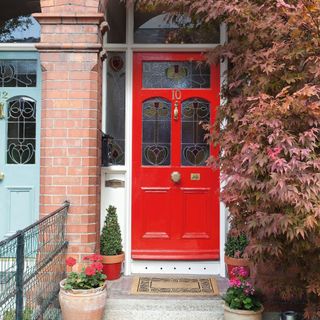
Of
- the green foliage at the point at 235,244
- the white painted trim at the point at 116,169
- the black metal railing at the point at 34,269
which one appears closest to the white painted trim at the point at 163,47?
the white painted trim at the point at 116,169

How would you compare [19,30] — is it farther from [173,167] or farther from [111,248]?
[111,248]

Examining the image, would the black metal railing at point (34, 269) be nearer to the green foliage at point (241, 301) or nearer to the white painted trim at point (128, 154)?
the white painted trim at point (128, 154)

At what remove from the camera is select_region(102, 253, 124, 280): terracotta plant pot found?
4.65 m

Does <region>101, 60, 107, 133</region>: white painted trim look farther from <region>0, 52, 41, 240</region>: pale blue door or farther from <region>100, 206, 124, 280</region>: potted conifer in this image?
<region>100, 206, 124, 280</region>: potted conifer

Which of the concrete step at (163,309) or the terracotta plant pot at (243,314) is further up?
the terracotta plant pot at (243,314)

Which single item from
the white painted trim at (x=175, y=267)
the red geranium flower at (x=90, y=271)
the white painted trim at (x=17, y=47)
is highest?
the white painted trim at (x=17, y=47)

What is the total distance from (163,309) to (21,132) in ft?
8.09

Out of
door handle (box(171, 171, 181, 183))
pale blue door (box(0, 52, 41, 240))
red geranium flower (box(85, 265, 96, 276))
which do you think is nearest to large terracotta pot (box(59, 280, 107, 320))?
red geranium flower (box(85, 265, 96, 276))

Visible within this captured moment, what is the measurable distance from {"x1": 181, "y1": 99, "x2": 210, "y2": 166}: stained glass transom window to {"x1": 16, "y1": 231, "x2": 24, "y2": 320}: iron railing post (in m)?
2.43

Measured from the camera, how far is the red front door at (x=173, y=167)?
196 inches

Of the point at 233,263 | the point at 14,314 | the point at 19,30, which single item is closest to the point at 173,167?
the point at 233,263

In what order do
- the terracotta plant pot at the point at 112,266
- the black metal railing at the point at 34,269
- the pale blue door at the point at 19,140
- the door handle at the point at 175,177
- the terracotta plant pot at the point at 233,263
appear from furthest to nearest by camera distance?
the door handle at the point at 175,177, the pale blue door at the point at 19,140, the terracotta plant pot at the point at 112,266, the terracotta plant pot at the point at 233,263, the black metal railing at the point at 34,269

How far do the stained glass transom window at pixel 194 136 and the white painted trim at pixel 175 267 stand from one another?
44.2 inches

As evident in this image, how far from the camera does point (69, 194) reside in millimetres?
4020
